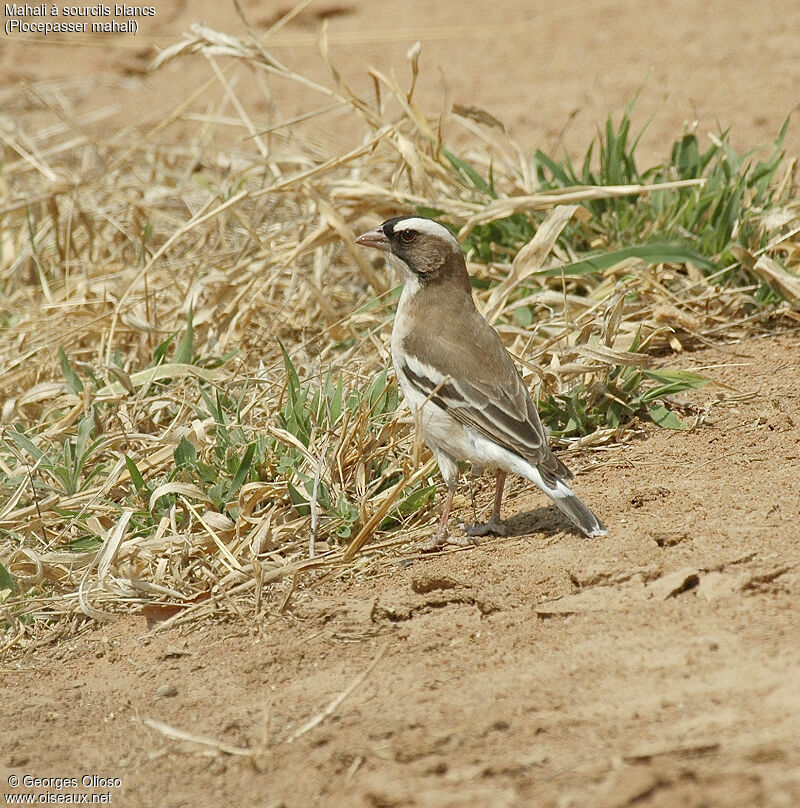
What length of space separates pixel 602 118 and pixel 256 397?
167 inches

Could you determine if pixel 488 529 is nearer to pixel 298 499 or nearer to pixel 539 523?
pixel 539 523

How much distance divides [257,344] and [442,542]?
235 centimetres

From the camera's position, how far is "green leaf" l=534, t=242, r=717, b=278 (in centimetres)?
605

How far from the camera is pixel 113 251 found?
7.74 m

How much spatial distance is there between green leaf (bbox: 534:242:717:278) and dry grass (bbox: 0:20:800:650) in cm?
3

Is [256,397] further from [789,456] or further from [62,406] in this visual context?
[789,456]

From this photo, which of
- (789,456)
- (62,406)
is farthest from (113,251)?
(789,456)

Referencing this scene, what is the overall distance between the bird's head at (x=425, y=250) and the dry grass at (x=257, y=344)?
Result: 519 mm

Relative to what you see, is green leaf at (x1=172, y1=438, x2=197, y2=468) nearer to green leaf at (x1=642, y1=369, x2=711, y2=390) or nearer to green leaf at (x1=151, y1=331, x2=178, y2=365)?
green leaf at (x1=151, y1=331, x2=178, y2=365)

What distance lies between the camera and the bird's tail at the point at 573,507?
4273 millimetres

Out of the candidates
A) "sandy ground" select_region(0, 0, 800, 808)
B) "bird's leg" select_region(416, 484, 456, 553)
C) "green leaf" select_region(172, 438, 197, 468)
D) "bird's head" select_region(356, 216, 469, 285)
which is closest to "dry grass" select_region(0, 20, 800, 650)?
"green leaf" select_region(172, 438, 197, 468)

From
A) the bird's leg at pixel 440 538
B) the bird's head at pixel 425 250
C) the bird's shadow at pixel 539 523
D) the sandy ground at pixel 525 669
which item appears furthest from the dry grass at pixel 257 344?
the bird's head at pixel 425 250

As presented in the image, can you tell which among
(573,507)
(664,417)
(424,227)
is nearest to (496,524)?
(573,507)

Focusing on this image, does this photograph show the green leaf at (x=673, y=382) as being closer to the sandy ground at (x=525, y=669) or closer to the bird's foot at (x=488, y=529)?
the sandy ground at (x=525, y=669)
